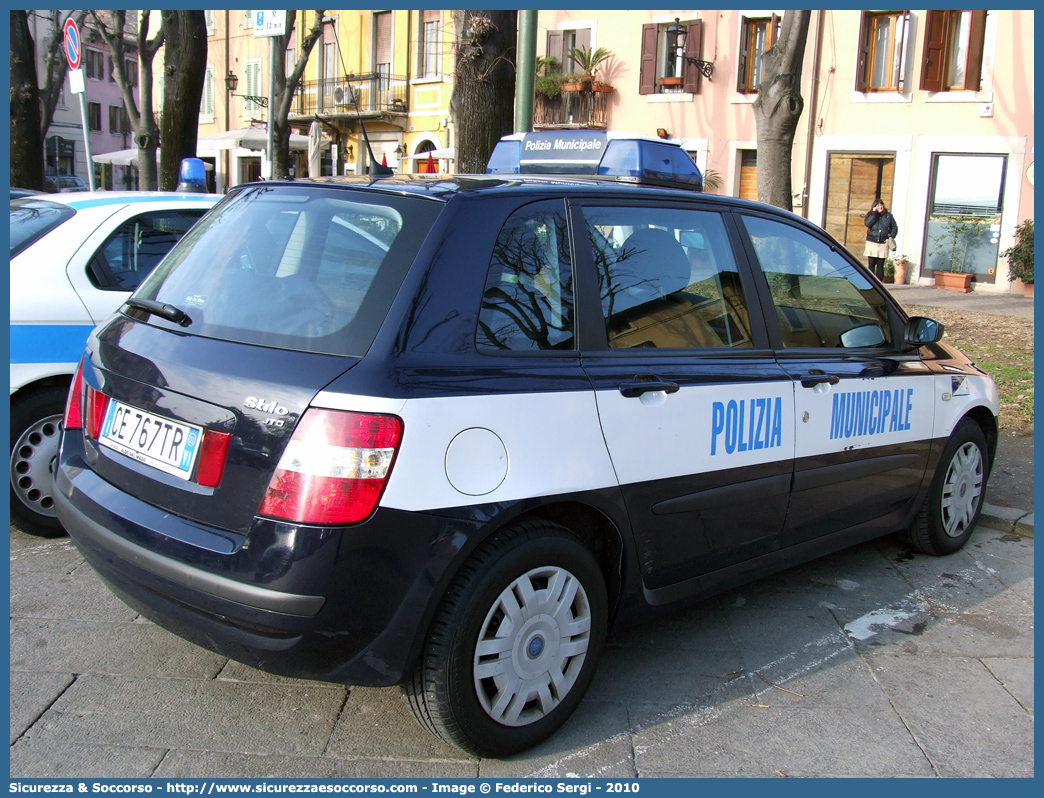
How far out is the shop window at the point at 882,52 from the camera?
21.6 m

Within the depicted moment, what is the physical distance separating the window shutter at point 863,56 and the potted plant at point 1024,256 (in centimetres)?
501

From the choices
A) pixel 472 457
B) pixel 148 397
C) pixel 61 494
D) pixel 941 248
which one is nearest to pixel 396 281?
pixel 472 457

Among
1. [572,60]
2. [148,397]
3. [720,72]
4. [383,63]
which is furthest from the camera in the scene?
[383,63]

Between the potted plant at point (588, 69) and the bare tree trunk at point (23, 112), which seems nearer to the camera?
the bare tree trunk at point (23, 112)

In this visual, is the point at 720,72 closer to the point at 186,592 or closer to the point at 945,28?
the point at 945,28

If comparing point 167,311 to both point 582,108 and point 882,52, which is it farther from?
point 582,108

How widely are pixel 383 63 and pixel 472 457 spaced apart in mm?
32184

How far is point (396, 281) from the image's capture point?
2717 mm

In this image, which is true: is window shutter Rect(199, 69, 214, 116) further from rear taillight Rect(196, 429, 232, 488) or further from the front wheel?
the front wheel

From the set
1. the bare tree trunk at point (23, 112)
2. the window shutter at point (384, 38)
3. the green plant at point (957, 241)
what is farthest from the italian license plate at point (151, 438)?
the window shutter at point (384, 38)

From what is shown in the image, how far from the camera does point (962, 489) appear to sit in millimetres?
4902

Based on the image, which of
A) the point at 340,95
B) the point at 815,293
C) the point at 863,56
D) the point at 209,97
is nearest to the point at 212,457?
the point at 815,293

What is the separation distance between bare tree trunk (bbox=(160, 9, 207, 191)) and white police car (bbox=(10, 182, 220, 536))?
7500 millimetres

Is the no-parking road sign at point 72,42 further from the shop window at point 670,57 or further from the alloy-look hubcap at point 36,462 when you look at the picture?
the shop window at point 670,57
